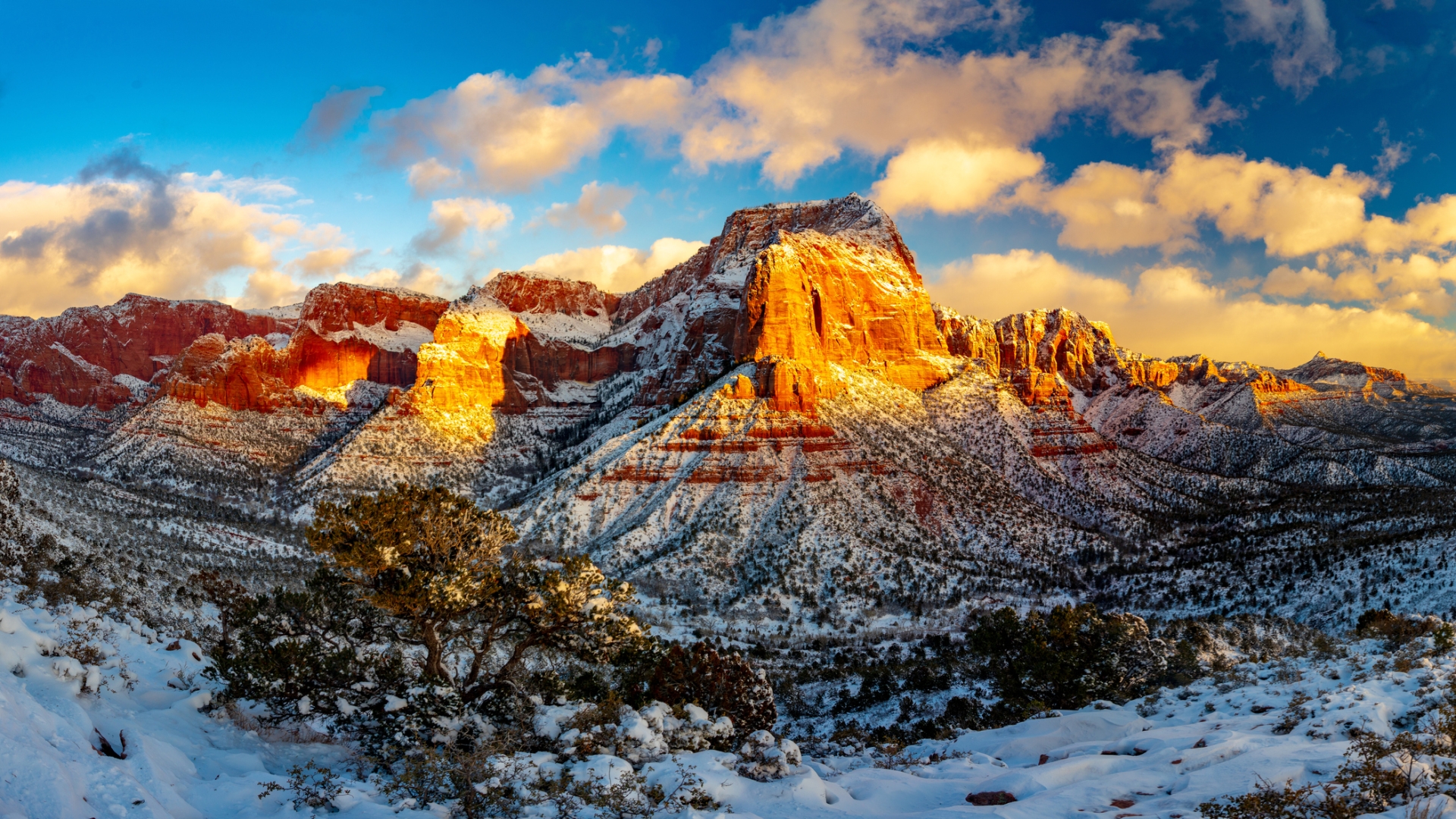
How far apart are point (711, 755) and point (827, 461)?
3502 inches

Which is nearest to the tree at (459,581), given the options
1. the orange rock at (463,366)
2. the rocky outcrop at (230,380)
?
the orange rock at (463,366)

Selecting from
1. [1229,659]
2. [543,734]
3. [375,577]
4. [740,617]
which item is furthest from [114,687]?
[740,617]

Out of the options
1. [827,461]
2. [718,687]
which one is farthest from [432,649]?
[827,461]

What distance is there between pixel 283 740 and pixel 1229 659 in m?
35.6

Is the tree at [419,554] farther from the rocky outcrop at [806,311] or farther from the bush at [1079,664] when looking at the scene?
the rocky outcrop at [806,311]

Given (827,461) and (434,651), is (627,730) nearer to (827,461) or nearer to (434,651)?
(434,651)

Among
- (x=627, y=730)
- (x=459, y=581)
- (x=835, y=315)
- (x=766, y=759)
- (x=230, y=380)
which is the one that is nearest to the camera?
(x=766, y=759)

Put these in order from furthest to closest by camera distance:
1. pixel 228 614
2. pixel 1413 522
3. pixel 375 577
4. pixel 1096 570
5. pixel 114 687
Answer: pixel 1096 570 → pixel 1413 522 → pixel 228 614 → pixel 375 577 → pixel 114 687

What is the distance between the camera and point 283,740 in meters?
14.1

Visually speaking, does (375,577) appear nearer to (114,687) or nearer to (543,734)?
(114,687)

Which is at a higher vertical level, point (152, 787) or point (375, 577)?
point (375, 577)

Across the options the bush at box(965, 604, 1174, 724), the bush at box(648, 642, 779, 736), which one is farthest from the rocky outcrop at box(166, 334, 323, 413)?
the bush at box(965, 604, 1174, 724)

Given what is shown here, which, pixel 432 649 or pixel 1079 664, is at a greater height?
pixel 432 649

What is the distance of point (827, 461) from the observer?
10106cm
